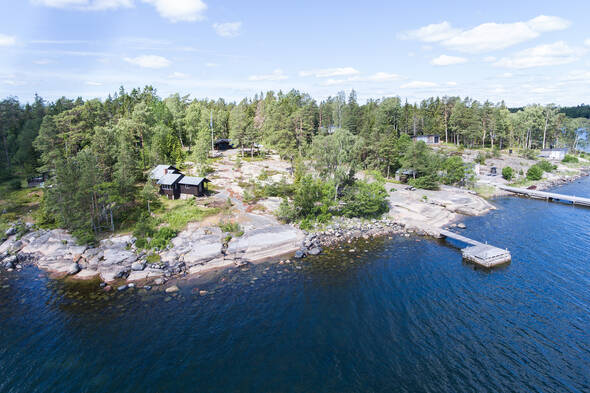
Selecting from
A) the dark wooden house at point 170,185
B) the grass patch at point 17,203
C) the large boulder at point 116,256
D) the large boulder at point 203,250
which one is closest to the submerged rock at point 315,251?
the large boulder at point 203,250

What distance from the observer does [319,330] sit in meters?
27.7

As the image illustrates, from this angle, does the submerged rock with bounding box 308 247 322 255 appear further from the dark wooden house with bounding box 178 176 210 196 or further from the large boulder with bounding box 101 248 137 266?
the dark wooden house with bounding box 178 176 210 196

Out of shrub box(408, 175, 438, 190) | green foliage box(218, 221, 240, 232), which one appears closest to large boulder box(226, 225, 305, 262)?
green foliage box(218, 221, 240, 232)

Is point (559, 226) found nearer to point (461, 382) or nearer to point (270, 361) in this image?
point (461, 382)

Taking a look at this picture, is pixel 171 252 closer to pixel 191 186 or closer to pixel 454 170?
pixel 191 186

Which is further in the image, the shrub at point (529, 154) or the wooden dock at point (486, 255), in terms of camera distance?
the shrub at point (529, 154)

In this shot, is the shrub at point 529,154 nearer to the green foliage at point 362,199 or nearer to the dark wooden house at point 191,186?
the green foliage at point 362,199

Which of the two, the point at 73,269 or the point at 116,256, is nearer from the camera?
the point at 73,269

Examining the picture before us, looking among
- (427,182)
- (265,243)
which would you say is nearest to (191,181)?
(265,243)

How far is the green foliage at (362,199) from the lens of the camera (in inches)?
2098

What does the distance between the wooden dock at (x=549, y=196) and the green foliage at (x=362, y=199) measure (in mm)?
44060

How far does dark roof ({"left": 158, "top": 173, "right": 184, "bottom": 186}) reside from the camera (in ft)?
185

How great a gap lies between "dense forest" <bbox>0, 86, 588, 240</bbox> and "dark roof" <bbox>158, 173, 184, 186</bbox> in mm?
4677

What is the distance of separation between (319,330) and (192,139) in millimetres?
80433
